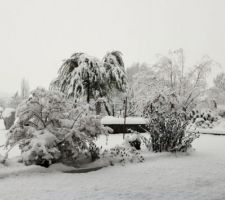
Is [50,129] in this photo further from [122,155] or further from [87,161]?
[122,155]

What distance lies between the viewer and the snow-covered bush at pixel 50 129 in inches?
207

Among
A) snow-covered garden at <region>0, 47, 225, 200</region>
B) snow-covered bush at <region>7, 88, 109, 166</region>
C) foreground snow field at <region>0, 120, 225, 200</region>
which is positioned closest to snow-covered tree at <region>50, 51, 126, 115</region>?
snow-covered garden at <region>0, 47, 225, 200</region>

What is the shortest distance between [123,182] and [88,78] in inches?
349

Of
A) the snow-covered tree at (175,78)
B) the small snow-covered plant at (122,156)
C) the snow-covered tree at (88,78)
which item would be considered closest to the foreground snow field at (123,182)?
the small snow-covered plant at (122,156)

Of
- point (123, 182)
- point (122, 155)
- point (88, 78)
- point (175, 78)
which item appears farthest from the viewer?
point (175, 78)

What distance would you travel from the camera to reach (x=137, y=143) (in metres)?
7.36

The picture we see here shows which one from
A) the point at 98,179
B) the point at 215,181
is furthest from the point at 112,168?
the point at 215,181

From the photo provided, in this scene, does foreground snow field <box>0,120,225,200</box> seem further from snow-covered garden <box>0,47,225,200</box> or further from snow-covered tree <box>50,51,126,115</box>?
snow-covered tree <box>50,51,126,115</box>

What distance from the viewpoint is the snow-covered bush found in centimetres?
526

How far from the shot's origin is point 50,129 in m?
5.62

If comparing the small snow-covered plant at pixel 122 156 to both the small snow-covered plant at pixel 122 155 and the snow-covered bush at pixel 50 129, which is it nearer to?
the small snow-covered plant at pixel 122 155

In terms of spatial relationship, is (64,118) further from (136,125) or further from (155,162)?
(136,125)

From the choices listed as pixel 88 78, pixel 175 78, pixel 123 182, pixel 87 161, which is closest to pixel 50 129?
pixel 87 161

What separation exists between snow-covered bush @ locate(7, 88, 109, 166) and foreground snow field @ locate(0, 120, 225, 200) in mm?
338
